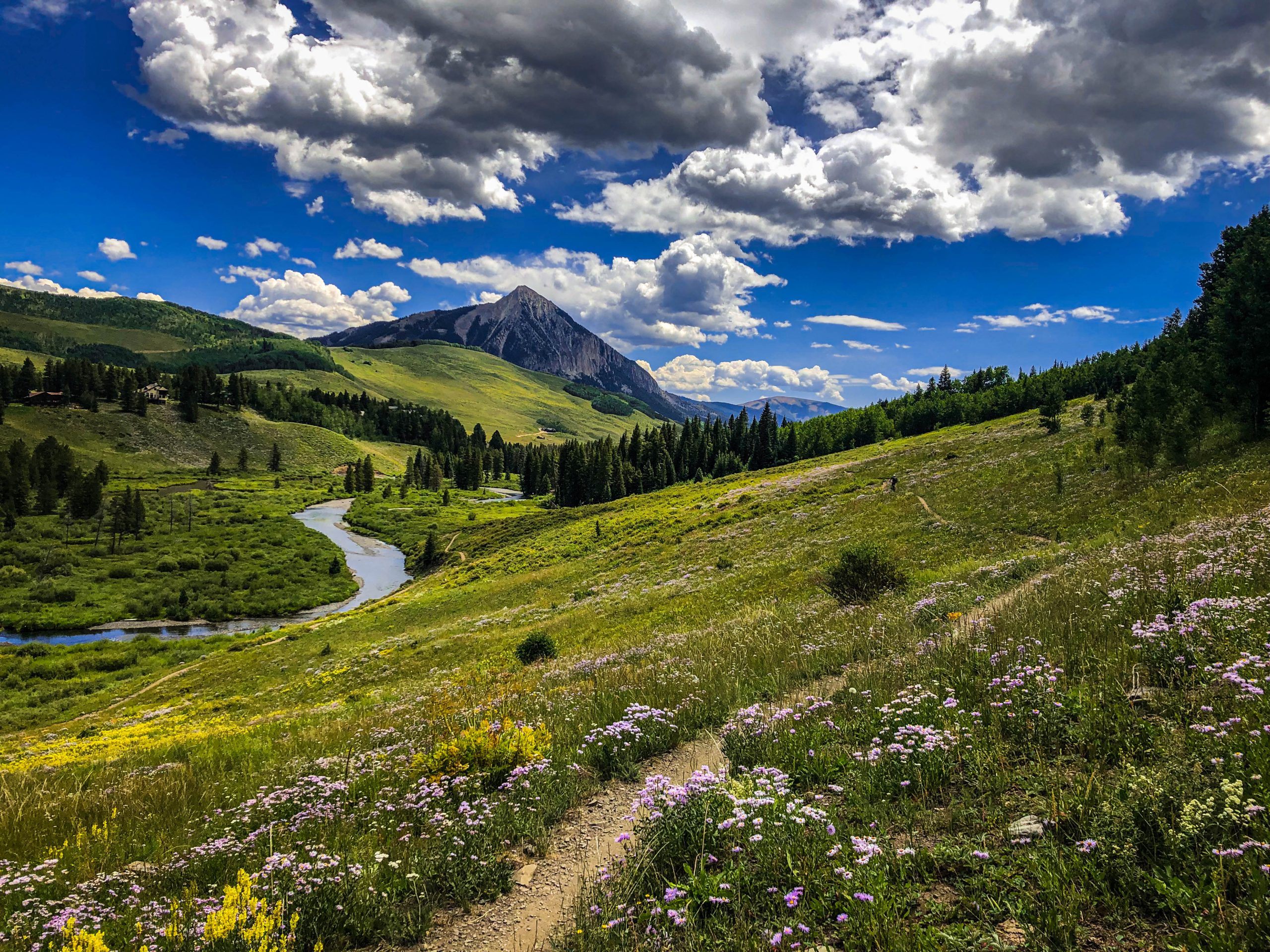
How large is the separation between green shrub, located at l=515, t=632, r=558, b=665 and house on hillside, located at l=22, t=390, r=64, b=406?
726 feet

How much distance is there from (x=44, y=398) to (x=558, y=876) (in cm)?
23727

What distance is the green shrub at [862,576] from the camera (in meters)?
17.1

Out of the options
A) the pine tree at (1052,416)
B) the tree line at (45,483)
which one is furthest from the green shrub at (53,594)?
the pine tree at (1052,416)

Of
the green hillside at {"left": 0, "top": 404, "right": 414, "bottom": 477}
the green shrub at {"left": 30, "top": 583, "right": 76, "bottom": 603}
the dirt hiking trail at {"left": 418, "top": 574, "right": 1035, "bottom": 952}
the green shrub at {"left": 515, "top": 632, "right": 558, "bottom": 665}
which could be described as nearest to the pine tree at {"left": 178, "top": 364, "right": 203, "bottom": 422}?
the green hillside at {"left": 0, "top": 404, "right": 414, "bottom": 477}

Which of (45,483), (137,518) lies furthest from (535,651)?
(45,483)

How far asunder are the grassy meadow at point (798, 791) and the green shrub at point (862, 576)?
117 centimetres

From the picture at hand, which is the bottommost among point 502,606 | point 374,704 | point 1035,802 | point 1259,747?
point 502,606

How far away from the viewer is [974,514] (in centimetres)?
2923

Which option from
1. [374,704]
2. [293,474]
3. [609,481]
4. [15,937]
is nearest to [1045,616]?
[15,937]

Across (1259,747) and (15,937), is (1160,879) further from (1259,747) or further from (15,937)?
(15,937)

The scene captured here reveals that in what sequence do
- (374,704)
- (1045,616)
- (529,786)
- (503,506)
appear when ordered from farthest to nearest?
(503,506), (374,704), (1045,616), (529,786)

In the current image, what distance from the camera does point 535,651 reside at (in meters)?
19.5

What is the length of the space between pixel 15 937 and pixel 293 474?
20777cm

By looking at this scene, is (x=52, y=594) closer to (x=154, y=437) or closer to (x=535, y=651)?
(x=535, y=651)
